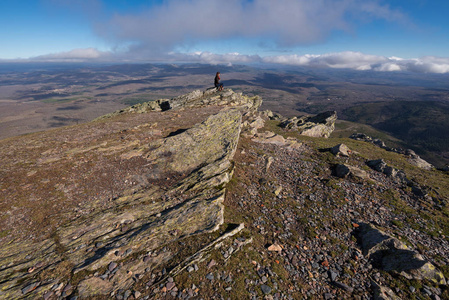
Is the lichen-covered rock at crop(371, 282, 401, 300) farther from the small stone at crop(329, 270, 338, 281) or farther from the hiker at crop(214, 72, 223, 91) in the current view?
the hiker at crop(214, 72, 223, 91)

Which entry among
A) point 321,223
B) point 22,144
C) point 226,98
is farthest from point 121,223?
point 226,98

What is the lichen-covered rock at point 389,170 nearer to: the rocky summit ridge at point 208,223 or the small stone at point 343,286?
the rocky summit ridge at point 208,223

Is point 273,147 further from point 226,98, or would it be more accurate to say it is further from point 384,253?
point 226,98

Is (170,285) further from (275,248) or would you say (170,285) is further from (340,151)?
(340,151)

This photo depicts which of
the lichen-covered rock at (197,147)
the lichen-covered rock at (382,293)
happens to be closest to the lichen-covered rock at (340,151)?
Result: the lichen-covered rock at (197,147)

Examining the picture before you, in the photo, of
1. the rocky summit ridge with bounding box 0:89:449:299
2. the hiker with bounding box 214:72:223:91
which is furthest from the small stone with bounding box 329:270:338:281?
the hiker with bounding box 214:72:223:91

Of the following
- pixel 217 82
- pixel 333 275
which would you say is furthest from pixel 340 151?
pixel 217 82
